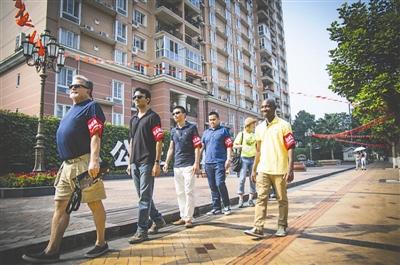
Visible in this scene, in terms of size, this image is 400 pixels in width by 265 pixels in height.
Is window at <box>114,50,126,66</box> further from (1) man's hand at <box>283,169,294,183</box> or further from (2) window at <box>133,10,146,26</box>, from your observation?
(1) man's hand at <box>283,169,294,183</box>

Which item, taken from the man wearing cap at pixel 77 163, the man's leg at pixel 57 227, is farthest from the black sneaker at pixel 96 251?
the man's leg at pixel 57 227


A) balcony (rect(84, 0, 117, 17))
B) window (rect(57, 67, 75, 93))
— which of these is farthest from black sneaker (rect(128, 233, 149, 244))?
balcony (rect(84, 0, 117, 17))

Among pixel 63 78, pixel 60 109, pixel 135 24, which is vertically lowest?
pixel 60 109

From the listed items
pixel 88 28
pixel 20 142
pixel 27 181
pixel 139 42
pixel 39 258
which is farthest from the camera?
pixel 139 42

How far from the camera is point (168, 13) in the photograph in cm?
2805

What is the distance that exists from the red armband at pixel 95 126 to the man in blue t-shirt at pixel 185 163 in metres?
1.61

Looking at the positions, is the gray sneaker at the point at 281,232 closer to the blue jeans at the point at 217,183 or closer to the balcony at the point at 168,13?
the blue jeans at the point at 217,183

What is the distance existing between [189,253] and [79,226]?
1836 mm

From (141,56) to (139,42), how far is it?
1.50 m

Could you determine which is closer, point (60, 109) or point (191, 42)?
point (60, 109)

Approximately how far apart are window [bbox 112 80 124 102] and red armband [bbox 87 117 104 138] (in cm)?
2062

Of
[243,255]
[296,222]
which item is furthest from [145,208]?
[296,222]

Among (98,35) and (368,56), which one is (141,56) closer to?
(98,35)

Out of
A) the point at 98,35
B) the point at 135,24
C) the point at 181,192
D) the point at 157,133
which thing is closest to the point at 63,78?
the point at 98,35
